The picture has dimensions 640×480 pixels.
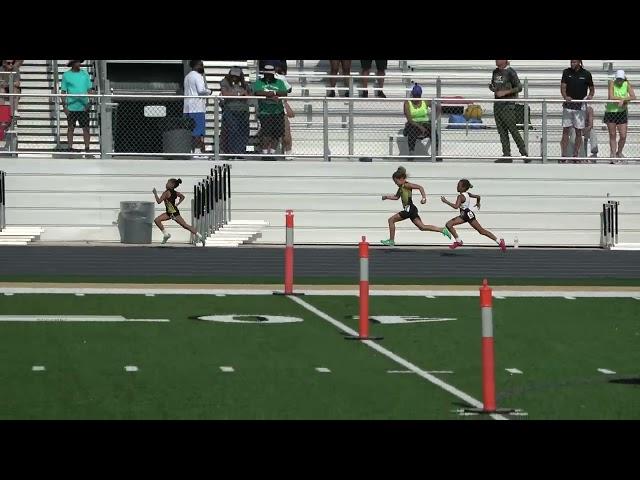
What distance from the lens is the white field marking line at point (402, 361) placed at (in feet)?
42.2

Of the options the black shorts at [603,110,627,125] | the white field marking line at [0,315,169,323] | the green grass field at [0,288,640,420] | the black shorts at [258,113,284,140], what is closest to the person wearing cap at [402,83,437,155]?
the black shorts at [258,113,284,140]

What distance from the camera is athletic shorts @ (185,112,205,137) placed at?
30469mm

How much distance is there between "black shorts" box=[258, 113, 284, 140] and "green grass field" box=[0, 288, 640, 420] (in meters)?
9.82

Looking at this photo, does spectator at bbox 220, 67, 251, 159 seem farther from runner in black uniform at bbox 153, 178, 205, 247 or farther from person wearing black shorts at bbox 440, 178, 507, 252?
person wearing black shorts at bbox 440, 178, 507, 252

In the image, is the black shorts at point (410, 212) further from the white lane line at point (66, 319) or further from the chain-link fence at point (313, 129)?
the white lane line at point (66, 319)

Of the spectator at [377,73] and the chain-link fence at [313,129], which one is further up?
the spectator at [377,73]

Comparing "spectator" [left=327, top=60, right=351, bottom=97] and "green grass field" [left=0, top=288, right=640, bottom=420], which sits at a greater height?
"spectator" [left=327, top=60, right=351, bottom=97]

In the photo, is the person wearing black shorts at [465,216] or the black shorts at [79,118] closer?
the person wearing black shorts at [465,216]

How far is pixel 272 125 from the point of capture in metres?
30.7

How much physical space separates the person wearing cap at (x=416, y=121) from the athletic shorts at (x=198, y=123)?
3619 mm

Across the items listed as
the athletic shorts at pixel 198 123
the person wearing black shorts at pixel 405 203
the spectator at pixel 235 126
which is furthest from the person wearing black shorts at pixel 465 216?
the athletic shorts at pixel 198 123

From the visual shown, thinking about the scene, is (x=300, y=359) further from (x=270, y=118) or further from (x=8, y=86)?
(x=8, y=86)
